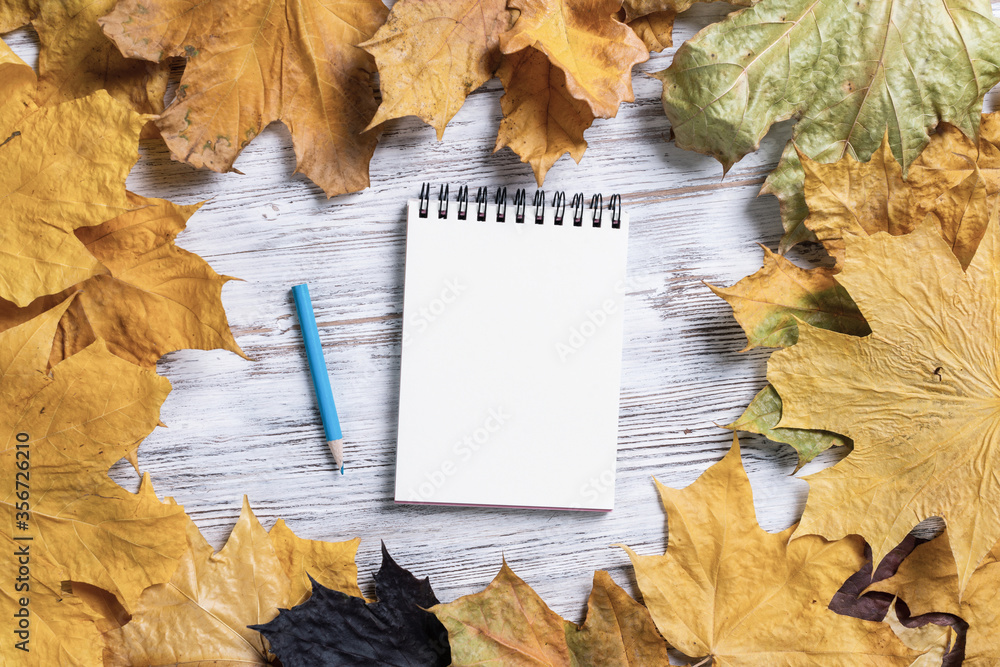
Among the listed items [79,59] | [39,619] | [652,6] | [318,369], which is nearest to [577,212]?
[652,6]

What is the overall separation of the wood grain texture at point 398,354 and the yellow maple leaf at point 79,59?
0.21 ft

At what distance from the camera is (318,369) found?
0.71m

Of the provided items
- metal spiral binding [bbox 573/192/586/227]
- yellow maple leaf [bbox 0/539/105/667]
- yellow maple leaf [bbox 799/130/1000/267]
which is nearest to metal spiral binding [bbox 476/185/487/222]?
metal spiral binding [bbox 573/192/586/227]

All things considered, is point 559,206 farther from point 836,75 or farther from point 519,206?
point 836,75

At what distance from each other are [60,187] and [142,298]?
0.43 feet

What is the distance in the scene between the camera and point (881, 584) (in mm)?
714

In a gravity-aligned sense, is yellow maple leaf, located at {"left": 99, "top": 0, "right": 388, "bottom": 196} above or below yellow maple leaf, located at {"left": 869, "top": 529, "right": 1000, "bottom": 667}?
above

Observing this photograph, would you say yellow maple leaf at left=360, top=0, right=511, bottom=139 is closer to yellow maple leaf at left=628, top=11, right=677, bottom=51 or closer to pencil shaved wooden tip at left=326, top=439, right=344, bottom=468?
yellow maple leaf at left=628, top=11, right=677, bottom=51

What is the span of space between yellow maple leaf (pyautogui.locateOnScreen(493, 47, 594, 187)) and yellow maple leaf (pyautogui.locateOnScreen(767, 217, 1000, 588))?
1.05 feet

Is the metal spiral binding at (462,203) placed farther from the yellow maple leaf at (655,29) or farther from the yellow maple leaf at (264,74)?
the yellow maple leaf at (655,29)

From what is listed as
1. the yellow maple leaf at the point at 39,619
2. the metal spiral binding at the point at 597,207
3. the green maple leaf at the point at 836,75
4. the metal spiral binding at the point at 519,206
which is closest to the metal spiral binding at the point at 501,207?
the metal spiral binding at the point at 519,206

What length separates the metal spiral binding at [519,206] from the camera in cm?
72

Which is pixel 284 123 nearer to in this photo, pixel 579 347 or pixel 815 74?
pixel 579 347

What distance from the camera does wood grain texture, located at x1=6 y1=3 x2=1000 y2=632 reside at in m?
0.72
